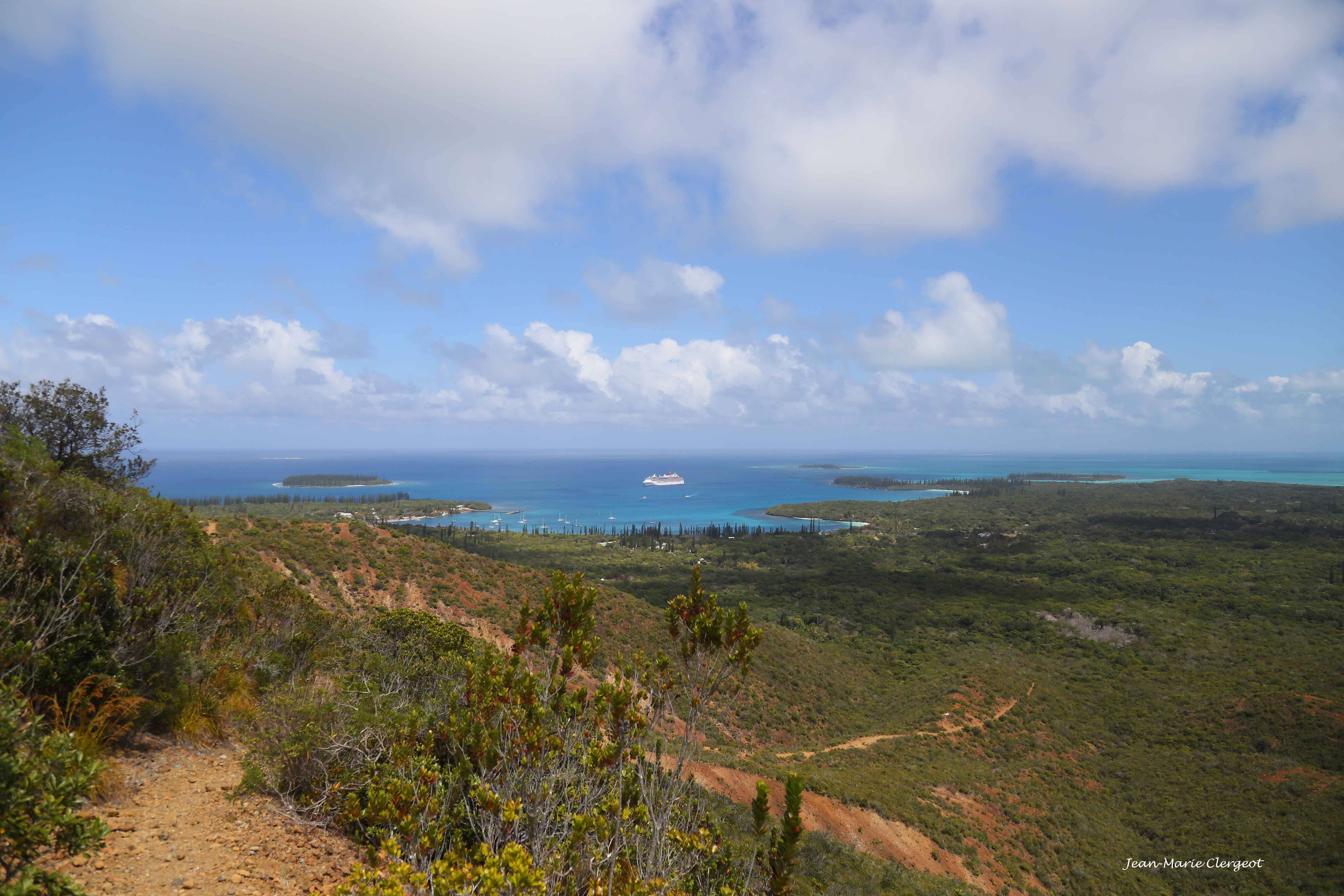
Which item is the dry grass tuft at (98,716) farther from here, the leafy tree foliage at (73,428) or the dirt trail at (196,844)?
the leafy tree foliage at (73,428)

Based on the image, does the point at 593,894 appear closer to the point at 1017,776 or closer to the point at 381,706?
the point at 381,706

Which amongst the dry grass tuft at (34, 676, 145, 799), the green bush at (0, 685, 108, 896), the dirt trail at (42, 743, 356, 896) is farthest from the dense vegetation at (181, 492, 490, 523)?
the green bush at (0, 685, 108, 896)

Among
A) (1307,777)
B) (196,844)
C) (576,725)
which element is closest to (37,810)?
(196,844)

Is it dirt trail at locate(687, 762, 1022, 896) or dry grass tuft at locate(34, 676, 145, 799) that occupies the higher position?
dry grass tuft at locate(34, 676, 145, 799)

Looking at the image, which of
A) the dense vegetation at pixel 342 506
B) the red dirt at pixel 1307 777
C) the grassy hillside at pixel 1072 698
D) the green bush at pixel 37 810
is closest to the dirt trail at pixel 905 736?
the grassy hillside at pixel 1072 698

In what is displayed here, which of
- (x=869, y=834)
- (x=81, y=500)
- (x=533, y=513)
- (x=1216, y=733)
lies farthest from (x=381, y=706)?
(x=533, y=513)

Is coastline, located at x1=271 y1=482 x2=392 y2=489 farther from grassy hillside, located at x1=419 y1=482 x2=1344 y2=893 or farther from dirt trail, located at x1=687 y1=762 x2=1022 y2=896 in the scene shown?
dirt trail, located at x1=687 y1=762 x2=1022 y2=896
